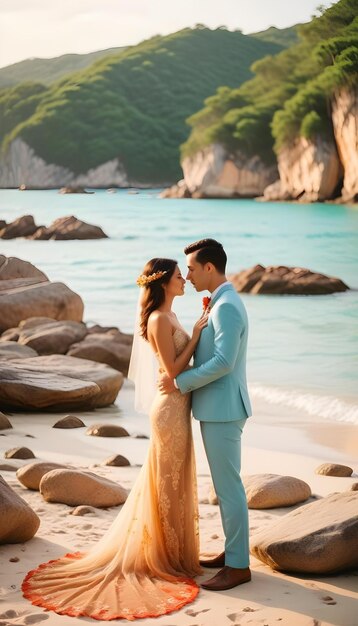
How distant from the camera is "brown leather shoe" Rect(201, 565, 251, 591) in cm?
422

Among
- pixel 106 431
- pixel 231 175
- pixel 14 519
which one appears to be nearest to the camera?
pixel 14 519

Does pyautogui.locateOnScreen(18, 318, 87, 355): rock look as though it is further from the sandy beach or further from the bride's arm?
the bride's arm

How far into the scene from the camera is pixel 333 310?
2208cm

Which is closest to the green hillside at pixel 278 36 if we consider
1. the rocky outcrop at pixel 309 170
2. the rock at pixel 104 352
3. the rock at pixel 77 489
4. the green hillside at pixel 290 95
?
the green hillside at pixel 290 95

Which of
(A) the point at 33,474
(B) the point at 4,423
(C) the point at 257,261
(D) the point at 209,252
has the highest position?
(D) the point at 209,252

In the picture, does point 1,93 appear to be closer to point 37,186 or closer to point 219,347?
point 37,186

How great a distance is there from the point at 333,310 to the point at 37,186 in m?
83.9

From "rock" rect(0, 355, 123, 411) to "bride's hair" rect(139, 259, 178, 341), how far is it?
4.53 meters

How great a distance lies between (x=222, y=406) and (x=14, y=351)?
287 inches

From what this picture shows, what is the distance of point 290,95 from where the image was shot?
69.4 metres

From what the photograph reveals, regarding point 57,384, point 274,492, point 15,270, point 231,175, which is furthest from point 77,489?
point 231,175

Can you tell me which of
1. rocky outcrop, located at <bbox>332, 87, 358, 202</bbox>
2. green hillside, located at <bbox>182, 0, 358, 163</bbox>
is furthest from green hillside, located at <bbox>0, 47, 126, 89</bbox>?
rocky outcrop, located at <bbox>332, 87, 358, 202</bbox>

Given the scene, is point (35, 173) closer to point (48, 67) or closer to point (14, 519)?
point (48, 67)

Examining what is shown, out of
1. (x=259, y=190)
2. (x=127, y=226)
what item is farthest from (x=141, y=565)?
(x=259, y=190)
